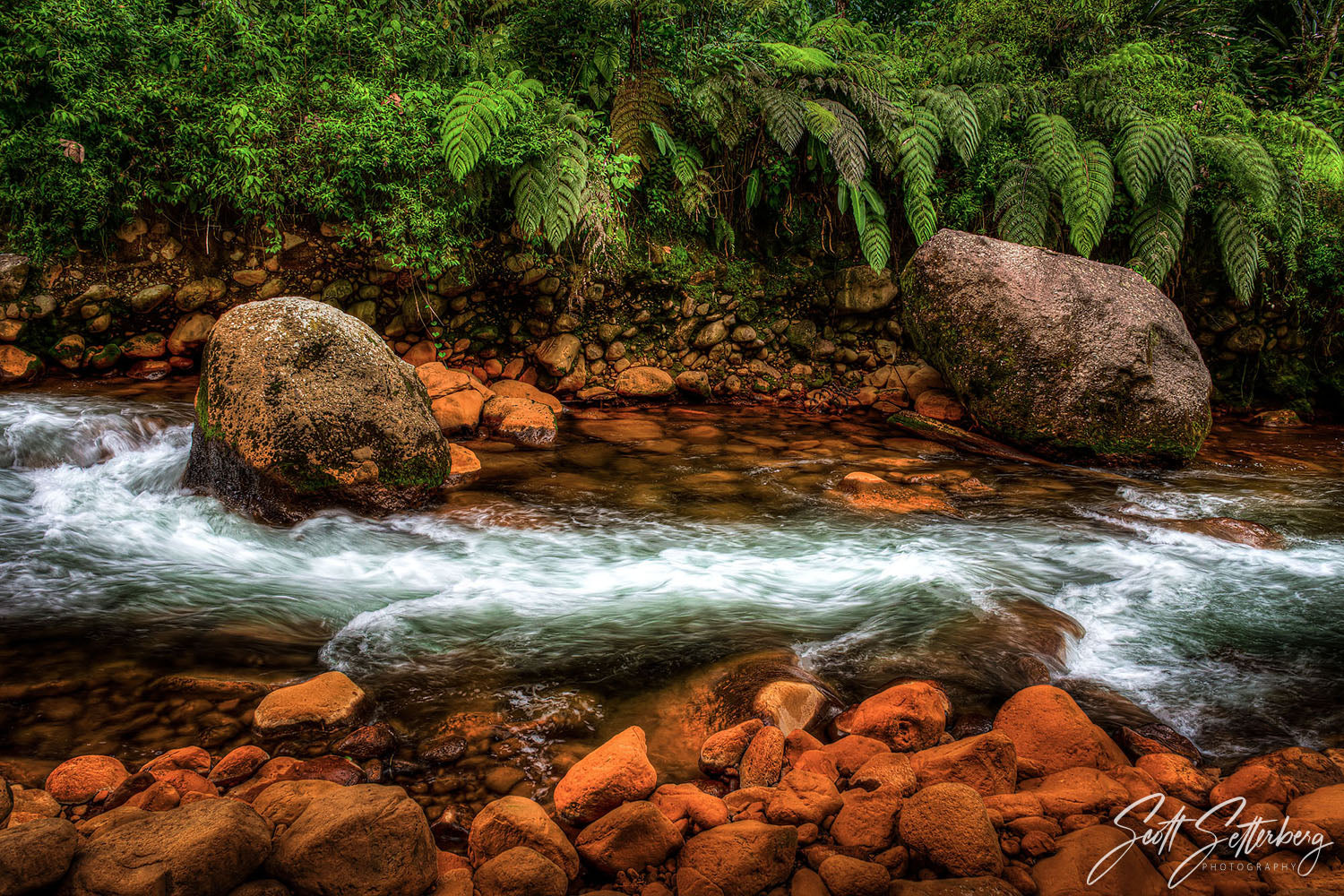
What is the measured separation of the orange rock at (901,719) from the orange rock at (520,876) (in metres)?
1.05

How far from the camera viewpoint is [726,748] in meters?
2.09

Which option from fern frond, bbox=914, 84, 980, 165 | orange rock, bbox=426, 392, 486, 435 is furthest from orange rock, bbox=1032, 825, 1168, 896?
fern frond, bbox=914, 84, 980, 165

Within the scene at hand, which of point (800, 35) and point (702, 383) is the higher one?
point (800, 35)

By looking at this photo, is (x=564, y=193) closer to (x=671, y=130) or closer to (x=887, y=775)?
(x=671, y=130)

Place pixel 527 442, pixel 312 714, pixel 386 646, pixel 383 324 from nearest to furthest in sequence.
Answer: pixel 312 714
pixel 386 646
pixel 527 442
pixel 383 324

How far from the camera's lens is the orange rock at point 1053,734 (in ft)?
6.57

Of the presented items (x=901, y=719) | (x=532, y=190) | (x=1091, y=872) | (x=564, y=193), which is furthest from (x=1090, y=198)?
(x=1091, y=872)

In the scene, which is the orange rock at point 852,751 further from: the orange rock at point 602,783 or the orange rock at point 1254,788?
the orange rock at point 1254,788

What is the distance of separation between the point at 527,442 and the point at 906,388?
382cm

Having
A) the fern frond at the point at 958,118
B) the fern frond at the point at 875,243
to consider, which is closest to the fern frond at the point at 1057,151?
the fern frond at the point at 958,118

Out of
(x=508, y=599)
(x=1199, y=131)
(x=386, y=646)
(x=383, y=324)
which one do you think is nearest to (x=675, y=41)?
(x=383, y=324)

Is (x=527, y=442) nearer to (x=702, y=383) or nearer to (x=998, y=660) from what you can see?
(x=702, y=383)

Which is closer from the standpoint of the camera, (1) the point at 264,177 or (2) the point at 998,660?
(2) the point at 998,660

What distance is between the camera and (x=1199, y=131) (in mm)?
7156
